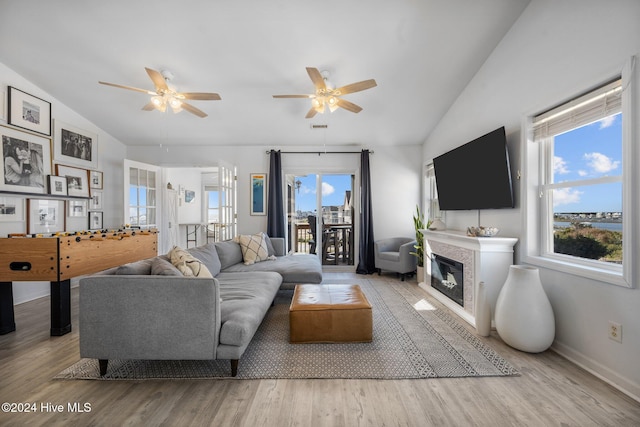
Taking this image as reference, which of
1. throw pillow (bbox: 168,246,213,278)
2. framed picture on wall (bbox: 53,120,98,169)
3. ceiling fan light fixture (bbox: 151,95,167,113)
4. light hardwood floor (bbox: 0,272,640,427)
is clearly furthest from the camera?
framed picture on wall (bbox: 53,120,98,169)

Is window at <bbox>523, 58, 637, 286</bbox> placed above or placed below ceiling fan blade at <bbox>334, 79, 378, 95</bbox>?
below

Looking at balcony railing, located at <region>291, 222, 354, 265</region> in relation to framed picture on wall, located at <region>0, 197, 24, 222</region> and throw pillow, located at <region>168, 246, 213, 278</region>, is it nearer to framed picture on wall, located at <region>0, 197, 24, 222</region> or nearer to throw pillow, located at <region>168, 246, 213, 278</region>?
throw pillow, located at <region>168, 246, 213, 278</region>

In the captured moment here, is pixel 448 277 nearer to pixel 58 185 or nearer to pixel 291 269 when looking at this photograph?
pixel 291 269

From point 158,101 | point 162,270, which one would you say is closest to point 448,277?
point 162,270

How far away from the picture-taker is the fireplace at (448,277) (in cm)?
295

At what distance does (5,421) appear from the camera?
144cm

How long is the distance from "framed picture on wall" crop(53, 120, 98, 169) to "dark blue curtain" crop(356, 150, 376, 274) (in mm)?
4495

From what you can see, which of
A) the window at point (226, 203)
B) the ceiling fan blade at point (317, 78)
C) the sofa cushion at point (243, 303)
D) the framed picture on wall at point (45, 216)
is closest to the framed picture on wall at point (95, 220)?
the framed picture on wall at point (45, 216)

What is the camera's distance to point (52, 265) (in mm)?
2309

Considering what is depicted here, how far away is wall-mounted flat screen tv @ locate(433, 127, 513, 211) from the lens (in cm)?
265

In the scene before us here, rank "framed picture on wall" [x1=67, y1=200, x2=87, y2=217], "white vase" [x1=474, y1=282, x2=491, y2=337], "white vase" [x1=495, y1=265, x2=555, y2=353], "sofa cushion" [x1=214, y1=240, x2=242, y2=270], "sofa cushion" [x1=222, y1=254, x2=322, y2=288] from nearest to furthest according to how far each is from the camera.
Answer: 1. "white vase" [x1=495, y1=265, x2=555, y2=353]
2. "white vase" [x1=474, y1=282, x2=491, y2=337]
3. "sofa cushion" [x1=222, y1=254, x2=322, y2=288]
4. "sofa cushion" [x1=214, y1=240, x2=242, y2=270]
5. "framed picture on wall" [x1=67, y1=200, x2=87, y2=217]

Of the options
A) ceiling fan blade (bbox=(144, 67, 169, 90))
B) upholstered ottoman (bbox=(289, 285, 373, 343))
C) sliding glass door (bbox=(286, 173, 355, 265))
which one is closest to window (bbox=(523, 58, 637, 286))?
upholstered ottoman (bbox=(289, 285, 373, 343))

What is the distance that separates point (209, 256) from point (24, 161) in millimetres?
2577

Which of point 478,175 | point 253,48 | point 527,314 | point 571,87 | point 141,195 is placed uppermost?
point 253,48
